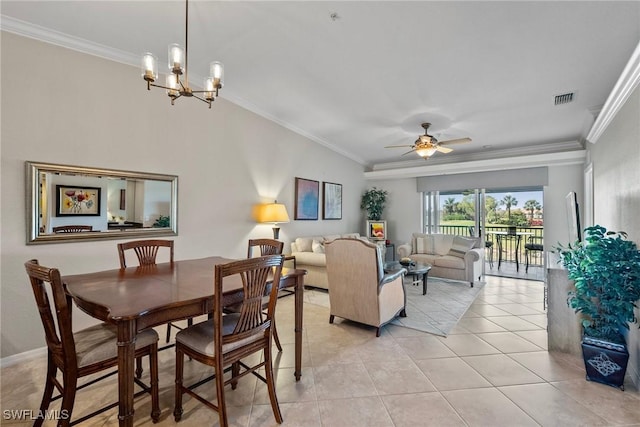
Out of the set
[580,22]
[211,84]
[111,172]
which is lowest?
[111,172]

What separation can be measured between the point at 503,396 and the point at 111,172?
3.90 m

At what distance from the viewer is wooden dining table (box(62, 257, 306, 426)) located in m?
1.34

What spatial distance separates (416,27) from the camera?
2418 millimetres

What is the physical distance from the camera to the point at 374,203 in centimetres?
733

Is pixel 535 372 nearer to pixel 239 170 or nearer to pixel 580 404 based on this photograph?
pixel 580 404

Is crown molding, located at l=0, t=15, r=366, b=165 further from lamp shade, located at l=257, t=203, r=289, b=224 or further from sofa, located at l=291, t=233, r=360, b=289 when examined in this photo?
sofa, located at l=291, t=233, r=360, b=289

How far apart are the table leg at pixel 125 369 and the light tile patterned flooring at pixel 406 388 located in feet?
1.69

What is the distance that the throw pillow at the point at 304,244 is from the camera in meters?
5.03

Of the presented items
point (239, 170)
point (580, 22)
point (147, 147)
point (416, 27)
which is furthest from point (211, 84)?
point (580, 22)

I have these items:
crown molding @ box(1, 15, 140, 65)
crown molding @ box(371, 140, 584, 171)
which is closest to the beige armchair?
crown molding @ box(1, 15, 140, 65)

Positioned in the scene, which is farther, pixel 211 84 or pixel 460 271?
pixel 460 271

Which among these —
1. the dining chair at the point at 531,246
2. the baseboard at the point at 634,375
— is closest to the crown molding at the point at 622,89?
the baseboard at the point at 634,375

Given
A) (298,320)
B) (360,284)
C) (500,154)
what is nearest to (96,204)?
(298,320)

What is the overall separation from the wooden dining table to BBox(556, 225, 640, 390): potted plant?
2189 millimetres
